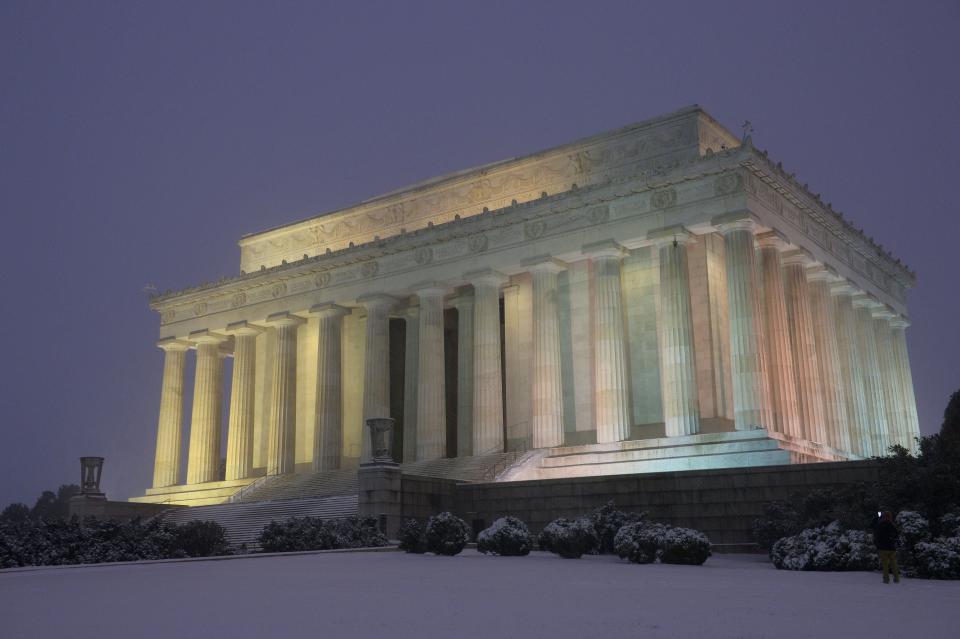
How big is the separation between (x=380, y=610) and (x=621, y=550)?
11682 millimetres

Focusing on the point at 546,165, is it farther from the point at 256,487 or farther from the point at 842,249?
the point at 256,487

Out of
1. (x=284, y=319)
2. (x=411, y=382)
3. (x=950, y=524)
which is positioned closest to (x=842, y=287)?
(x=411, y=382)

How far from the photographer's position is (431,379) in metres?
48.5

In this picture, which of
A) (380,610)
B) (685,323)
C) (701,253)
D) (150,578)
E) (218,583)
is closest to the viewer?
(380,610)

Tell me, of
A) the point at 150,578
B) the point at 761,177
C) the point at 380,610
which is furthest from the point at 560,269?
the point at 380,610

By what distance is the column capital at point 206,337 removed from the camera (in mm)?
59031

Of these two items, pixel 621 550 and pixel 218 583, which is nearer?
pixel 218 583

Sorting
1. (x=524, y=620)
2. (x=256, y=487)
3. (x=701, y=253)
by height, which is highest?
(x=701, y=253)

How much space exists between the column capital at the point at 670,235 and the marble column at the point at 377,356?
52.1 feet

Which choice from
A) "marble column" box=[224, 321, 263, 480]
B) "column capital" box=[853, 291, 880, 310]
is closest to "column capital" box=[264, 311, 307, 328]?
"marble column" box=[224, 321, 263, 480]

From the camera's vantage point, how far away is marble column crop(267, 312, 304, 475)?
176 ft

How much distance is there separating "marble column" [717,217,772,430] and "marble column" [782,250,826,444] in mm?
5023

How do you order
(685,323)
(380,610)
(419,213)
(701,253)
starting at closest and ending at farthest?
(380,610) → (685,323) → (701,253) → (419,213)

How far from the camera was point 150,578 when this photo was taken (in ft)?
63.5
